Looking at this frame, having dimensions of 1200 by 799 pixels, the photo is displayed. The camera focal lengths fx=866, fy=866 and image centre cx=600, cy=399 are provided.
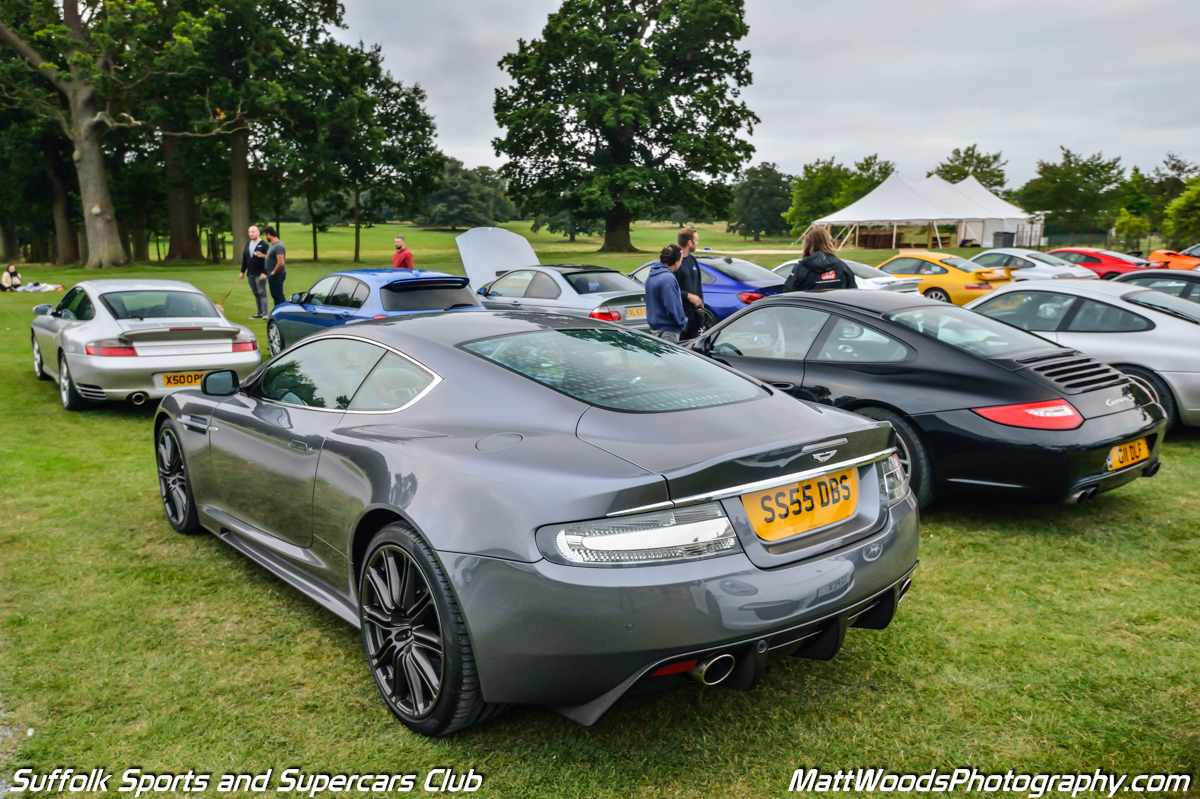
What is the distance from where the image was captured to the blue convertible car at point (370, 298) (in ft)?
33.1

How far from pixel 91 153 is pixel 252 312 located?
2238 cm

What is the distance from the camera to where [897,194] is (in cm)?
5219

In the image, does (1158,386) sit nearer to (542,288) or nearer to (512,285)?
(542,288)

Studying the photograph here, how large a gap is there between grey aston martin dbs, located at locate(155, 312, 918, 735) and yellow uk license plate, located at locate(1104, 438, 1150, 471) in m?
2.28

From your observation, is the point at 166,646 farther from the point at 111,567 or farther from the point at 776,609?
the point at 776,609

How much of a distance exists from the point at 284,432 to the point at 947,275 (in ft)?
63.5

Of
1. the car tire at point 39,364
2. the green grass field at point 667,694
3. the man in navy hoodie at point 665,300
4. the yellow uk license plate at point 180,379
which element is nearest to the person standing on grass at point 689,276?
the man in navy hoodie at point 665,300

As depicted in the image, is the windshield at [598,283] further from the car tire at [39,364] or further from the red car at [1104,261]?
the red car at [1104,261]

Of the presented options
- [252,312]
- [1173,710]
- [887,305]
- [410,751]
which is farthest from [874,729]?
[252,312]

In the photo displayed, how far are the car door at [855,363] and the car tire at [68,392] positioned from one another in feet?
23.7

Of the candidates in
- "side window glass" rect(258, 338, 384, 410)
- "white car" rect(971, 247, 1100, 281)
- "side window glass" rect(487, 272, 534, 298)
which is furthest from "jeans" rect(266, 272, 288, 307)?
"white car" rect(971, 247, 1100, 281)

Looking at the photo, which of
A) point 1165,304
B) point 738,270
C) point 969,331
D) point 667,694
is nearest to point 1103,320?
point 1165,304

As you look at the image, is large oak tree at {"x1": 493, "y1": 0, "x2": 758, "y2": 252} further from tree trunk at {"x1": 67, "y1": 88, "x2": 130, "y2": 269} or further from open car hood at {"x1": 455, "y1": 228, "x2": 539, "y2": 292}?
open car hood at {"x1": 455, "y1": 228, "x2": 539, "y2": 292}

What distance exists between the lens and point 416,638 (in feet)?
9.69
